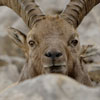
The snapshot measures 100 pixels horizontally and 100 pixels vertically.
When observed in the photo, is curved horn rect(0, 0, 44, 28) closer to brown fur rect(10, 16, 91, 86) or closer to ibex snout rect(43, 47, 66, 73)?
brown fur rect(10, 16, 91, 86)

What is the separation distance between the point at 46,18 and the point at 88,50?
1.20m

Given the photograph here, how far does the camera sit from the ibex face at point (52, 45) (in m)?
7.42

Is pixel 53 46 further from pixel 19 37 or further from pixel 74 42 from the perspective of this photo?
pixel 19 37

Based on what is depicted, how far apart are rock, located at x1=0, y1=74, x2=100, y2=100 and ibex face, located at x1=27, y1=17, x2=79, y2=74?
153 inches

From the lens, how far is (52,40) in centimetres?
789

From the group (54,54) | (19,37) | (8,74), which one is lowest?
(8,74)

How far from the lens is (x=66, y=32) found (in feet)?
27.2

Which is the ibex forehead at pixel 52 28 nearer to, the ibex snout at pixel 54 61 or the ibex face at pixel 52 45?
the ibex face at pixel 52 45

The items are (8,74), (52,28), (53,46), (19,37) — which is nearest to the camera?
(53,46)

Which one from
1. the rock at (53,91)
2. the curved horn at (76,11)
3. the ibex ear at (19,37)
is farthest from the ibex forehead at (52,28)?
the rock at (53,91)

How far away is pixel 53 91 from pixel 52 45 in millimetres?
4401

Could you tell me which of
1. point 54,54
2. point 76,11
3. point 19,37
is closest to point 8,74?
point 19,37

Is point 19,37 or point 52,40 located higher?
point 19,37

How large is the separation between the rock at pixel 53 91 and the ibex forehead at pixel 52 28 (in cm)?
470
